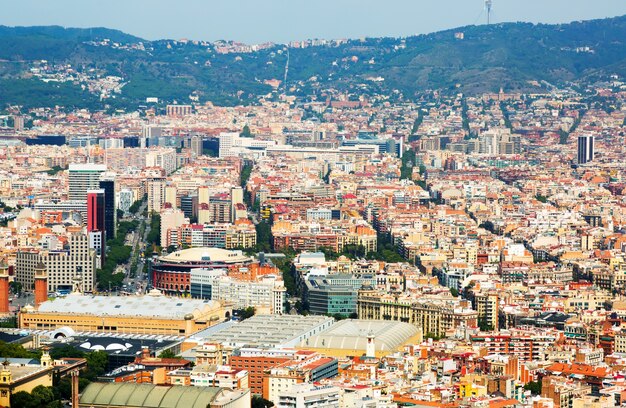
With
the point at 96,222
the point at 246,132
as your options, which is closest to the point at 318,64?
the point at 246,132

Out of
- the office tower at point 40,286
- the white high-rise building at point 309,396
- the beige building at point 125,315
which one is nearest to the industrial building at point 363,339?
the beige building at point 125,315

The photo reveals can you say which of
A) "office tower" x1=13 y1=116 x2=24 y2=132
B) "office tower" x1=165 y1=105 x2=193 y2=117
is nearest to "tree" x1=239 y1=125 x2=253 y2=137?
"office tower" x1=13 y1=116 x2=24 y2=132

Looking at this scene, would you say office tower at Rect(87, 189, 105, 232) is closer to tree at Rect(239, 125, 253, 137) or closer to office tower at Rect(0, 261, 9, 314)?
office tower at Rect(0, 261, 9, 314)

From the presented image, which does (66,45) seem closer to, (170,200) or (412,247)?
Answer: (170,200)

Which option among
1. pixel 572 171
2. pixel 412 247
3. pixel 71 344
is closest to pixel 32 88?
pixel 572 171

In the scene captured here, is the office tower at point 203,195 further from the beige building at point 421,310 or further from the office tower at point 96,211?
the beige building at point 421,310

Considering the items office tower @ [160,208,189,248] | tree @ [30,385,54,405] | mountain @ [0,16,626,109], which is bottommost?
tree @ [30,385,54,405]
